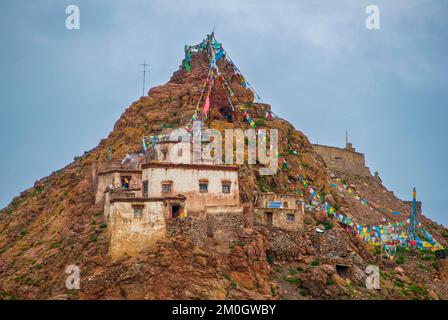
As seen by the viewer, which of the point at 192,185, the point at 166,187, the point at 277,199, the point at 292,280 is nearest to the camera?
the point at 292,280

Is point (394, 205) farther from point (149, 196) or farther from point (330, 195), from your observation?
point (149, 196)

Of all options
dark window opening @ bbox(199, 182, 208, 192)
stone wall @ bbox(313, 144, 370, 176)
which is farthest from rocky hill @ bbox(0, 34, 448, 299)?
stone wall @ bbox(313, 144, 370, 176)

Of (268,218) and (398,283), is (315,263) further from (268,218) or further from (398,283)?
(398,283)

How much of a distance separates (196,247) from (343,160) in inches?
1636

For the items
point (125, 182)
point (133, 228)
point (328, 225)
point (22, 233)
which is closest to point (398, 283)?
point (328, 225)

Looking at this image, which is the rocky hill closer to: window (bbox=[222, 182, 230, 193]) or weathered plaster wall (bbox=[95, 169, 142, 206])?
weathered plaster wall (bbox=[95, 169, 142, 206])

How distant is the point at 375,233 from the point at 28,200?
27629 millimetres

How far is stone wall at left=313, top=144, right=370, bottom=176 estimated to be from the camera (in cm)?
8406

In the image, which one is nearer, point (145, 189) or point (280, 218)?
point (145, 189)

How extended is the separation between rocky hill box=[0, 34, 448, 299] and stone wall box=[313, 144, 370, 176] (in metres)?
11.4

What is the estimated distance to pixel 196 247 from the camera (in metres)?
47.5

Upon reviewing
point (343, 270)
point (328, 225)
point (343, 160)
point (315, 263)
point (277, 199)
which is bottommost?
point (343, 270)

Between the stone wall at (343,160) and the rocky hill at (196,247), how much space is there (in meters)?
11.4
